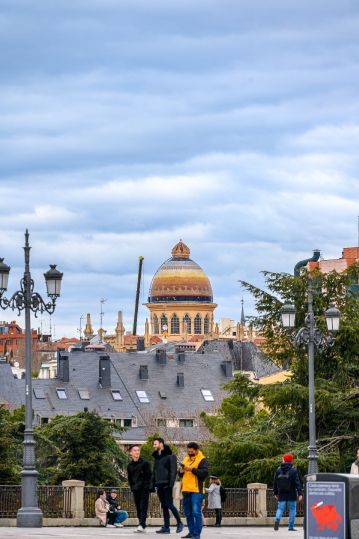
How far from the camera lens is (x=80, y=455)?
5119 centimetres

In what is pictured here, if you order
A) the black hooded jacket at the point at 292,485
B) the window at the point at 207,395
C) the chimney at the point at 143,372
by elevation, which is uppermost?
the chimney at the point at 143,372

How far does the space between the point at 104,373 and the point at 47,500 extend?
3313 inches

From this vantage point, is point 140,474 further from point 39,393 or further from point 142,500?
point 39,393

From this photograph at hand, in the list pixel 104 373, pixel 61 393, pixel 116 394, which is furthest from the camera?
pixel 104 373

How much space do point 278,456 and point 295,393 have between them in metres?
3.10

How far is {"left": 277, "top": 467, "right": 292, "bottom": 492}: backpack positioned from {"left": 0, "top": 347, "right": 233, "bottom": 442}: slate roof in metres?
75.5

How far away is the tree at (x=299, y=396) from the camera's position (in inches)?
1829

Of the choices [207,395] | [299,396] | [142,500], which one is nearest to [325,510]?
[142,500]

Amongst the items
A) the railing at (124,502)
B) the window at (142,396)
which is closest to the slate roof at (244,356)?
the window at (142,396)

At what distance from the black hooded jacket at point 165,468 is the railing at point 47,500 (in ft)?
24.8

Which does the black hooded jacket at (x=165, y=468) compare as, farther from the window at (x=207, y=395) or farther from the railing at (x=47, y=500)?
the window at (x=207, y=395)

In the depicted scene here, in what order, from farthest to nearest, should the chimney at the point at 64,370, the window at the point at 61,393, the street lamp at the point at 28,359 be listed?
1. the chimney at the point at 64,370
2. the window at the point at 61,393
3. the street lamp at the point at 28,359

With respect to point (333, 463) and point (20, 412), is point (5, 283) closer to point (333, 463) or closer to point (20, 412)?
point (333, 463)

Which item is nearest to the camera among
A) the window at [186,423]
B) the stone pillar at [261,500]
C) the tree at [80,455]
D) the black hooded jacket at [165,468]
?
the black hooded jacket at [165,468]
